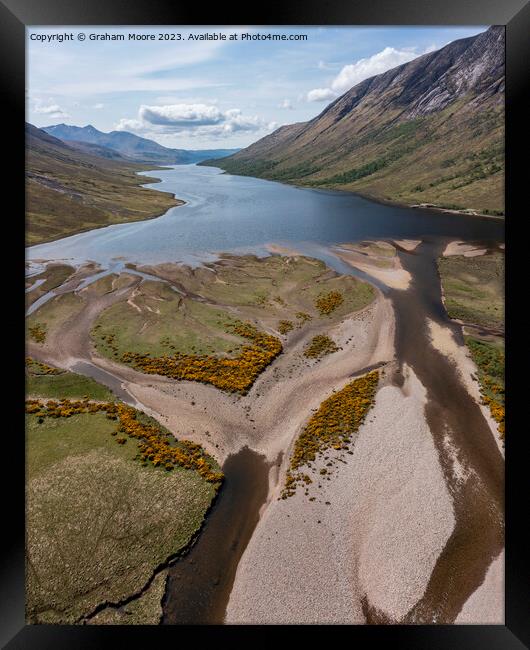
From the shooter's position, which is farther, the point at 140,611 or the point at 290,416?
the point at 290,416

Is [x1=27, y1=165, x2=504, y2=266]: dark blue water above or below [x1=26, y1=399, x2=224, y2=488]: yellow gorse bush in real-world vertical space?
above

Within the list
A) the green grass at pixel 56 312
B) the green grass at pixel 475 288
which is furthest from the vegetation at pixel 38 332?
the green grass at pixel 475 288

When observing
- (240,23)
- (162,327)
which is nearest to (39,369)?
(162,327)

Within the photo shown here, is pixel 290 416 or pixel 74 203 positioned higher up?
pixel 74 203

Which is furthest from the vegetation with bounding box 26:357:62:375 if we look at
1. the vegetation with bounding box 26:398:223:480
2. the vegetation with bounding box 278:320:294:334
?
the vegetation with bounding box 278:320:294:334

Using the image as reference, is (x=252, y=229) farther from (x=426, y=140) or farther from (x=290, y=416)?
(x=426, y=140)

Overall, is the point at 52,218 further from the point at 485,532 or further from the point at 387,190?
the point at 387,190

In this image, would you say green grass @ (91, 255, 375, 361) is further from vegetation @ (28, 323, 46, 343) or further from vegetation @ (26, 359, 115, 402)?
vegetation @ (28, 323, 46, 343)

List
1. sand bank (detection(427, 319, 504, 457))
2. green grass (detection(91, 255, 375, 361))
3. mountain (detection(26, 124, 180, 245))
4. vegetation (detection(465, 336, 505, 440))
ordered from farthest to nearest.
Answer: mountain (detection(26, 124, 180, 245))
green grass (detection(91, 255, 375, 361))
vegetation (detection(465, 336, 505, 440))
sand bank (detection(427, 319, 504, 457))
